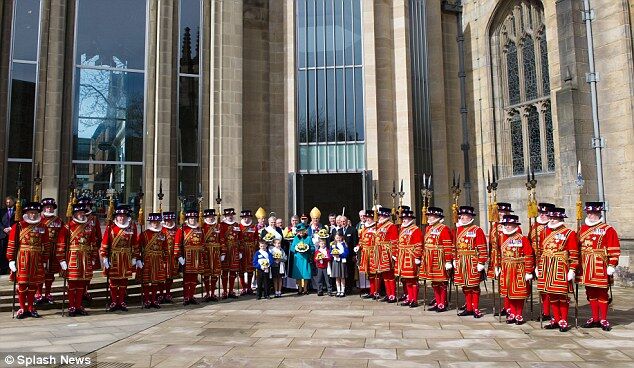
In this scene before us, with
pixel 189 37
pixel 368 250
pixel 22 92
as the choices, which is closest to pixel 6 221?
pixel 22 92

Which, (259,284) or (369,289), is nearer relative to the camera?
(259,284)

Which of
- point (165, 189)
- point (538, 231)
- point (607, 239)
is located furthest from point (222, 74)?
point (607, 239)

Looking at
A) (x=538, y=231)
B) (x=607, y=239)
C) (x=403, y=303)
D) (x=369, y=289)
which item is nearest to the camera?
(x=607, y=239)

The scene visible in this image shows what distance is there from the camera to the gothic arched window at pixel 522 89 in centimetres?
1752

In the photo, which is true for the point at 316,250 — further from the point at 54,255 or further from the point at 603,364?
the point at 603,364

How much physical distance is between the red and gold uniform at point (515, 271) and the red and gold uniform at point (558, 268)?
0.24 meters

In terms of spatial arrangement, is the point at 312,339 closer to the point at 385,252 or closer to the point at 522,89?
the point at 385,252

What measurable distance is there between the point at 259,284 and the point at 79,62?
32.0 ft

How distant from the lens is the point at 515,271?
881cm

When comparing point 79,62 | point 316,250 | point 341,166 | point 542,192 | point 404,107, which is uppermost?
point 79,62

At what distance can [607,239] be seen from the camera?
8438 millimetres

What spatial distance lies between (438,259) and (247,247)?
5062 millimetres

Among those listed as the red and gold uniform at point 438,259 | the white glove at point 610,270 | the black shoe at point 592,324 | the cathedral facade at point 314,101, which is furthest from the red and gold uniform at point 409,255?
the cathedral facade at point 314,101

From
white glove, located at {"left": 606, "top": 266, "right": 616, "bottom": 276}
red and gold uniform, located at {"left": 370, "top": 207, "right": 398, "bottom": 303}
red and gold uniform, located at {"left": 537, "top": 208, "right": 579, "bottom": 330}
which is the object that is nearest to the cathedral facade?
red and gold uniform, located at {"left": 370, "top": 207, "right": 398, "bottom": 303}
